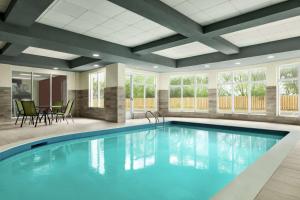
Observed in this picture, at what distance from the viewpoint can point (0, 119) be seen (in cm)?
788

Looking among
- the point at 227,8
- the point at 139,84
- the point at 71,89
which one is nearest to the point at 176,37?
the point at 227,8

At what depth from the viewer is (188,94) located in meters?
10.8

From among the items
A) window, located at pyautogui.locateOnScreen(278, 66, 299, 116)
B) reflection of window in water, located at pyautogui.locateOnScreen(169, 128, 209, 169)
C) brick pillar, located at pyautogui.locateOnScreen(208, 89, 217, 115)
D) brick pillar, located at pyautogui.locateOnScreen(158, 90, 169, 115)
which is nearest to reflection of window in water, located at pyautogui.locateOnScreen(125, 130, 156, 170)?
reflection of window in water, located at pyautogui.locateOnScreen(169, 128, 209, 169)

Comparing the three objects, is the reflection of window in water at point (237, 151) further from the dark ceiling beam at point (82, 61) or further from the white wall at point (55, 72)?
the white wall at point (55, 72)

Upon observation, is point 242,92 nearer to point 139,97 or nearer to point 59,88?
point 139,97

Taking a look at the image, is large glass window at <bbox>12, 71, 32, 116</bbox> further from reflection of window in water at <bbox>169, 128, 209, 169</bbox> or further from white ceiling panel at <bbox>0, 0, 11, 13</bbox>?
reflection of window in water at <bbox>169, 128, 209, 169</bbox>

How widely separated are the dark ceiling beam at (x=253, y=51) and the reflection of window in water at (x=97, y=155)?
493 centimetres

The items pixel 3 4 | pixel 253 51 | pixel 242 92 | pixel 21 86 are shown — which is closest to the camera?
pixel 3 4

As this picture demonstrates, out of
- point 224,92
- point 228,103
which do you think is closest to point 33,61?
point 224,92

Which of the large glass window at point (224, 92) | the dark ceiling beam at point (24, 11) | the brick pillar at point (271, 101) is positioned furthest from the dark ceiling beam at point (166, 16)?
the large glass window at point (224, 92)

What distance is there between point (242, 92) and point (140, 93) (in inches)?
201

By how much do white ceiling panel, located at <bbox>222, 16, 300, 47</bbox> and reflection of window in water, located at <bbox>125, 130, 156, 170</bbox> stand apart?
369cm

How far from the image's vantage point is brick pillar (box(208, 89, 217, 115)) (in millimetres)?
9641

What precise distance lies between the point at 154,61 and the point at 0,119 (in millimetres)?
6645
